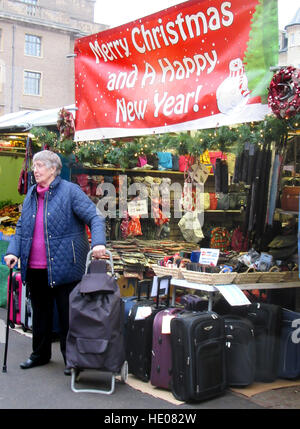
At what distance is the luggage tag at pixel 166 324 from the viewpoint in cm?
432

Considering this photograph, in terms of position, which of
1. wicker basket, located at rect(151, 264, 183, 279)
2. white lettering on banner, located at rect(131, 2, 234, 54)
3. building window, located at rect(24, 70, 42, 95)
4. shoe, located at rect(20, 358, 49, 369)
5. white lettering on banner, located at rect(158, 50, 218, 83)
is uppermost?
building window, located at rect(24, 70, 42, 95)

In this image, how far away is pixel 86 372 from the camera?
4762mm

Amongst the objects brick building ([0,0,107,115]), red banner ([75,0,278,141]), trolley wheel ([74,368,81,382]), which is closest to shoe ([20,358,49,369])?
trolley wheel ([74,368,81,382])

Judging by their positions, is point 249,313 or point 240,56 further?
point 249,313

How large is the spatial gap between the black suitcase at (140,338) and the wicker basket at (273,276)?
0.99 meters

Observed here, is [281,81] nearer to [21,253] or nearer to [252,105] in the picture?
[252,105]

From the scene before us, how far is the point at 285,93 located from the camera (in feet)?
12.9

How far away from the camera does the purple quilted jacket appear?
4.57 m

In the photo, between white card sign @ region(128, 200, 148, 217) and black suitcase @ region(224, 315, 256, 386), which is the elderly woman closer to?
black suitcase @ region(224, 315, 256, 386)

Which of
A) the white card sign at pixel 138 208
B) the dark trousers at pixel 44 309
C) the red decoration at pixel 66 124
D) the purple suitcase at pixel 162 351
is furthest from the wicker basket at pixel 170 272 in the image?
the red decoration at pixel 66 124

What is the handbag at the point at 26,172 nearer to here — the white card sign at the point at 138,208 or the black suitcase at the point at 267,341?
the white card sign at the point at 138,208

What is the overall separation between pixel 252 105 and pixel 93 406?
2.65 m

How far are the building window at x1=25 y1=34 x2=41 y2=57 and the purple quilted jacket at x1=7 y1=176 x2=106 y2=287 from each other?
35420 millimetres
